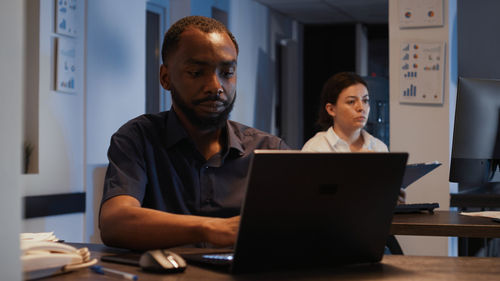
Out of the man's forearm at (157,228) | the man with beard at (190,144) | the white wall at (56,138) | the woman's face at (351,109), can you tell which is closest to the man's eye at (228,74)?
the man with beard at (190,144)

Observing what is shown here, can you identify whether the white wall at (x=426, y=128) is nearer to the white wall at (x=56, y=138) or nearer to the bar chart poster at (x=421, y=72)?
the bar chart poster at (x=421, y=72)

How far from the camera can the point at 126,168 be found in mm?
1629

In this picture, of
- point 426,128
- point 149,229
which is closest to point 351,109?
point 426,128

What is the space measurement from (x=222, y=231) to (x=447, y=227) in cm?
90

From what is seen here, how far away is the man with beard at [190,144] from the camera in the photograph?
1.61 meters

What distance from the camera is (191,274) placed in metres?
1.10

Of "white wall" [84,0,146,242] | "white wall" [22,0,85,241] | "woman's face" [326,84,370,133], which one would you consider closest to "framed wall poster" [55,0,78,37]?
"white wall" [22,0,85,241]

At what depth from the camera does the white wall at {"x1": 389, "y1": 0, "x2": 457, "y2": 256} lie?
4090mm

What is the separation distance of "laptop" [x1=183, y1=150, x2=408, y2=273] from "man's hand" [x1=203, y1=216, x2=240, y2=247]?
0.04 meters

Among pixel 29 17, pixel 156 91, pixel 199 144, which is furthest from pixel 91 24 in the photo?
pixel 199 144

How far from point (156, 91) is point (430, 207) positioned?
3.44m

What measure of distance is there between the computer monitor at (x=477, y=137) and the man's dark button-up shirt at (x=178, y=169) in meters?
0.86

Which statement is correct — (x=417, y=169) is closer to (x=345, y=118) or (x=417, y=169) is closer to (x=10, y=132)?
(x=10, y=132)

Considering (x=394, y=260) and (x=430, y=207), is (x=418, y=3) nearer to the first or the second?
(x=430, y=207)
